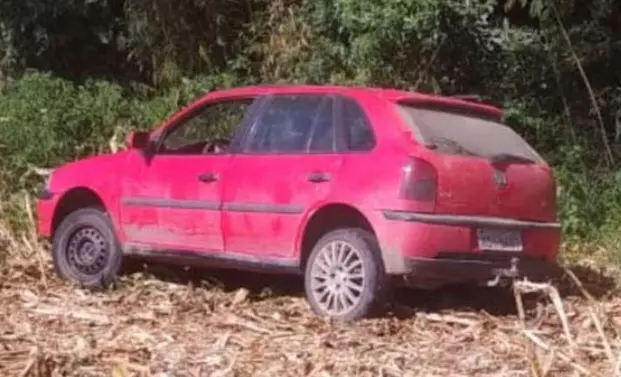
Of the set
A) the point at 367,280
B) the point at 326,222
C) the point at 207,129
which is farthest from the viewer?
the point at 207,129

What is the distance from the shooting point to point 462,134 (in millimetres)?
9000

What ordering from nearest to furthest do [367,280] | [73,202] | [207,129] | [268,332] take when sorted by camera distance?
[268,332] < [367,280] < [207,129] < [73,202]

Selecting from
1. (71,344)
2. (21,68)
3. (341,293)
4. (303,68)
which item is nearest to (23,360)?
(71,344)

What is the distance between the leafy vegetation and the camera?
A: 1372cm

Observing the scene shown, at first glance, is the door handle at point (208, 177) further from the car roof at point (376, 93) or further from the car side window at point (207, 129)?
the car roof at point (376, 93)

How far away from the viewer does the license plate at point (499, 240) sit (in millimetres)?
8648

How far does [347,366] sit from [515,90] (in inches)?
301

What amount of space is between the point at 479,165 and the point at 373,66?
18.5 ft

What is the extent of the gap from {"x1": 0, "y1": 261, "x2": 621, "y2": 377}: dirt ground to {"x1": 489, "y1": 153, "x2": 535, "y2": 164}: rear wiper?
972 millimetres

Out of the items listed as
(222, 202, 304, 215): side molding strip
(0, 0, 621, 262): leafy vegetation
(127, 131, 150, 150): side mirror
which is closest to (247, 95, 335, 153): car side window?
(222, 202, 304, 215): side molding strip

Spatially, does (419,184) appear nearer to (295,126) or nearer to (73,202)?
(295,126)

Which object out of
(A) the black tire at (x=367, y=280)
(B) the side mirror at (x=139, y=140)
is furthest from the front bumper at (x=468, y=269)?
(B) the side mirror at (x=139, y=140)

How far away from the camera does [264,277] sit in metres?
10.3

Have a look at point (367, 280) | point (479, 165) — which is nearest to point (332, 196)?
point (367, 280)
